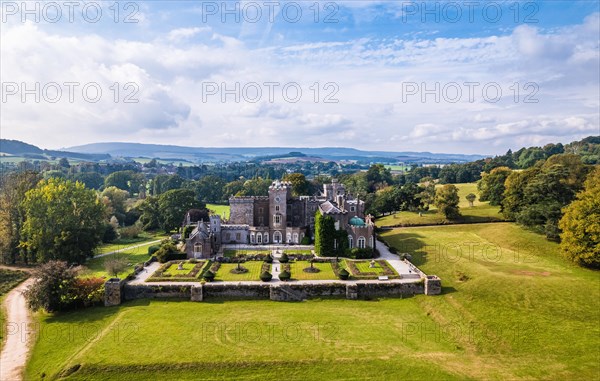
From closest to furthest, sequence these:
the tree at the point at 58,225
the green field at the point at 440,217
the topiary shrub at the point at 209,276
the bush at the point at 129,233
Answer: the topiary shrub at the point at 209,276
the tree at the point at 58,225
the green field at the point at 440,217
the bush at the point at 129,233

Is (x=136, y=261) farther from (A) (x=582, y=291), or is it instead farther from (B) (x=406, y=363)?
(A) (x=582, y=291)

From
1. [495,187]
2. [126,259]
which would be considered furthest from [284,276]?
[495,187]

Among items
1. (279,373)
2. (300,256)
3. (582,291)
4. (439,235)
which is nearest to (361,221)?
(300,256)

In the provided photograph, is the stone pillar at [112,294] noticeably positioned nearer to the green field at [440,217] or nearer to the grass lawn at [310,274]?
the grass lawn at [310,274]

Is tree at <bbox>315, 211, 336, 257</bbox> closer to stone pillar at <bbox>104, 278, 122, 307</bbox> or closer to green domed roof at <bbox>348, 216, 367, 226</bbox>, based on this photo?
green domed roof at <bbox>348, 216, 367, 226</bbox>

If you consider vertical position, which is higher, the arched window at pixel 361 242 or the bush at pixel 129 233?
the arched window at pixel 361 242

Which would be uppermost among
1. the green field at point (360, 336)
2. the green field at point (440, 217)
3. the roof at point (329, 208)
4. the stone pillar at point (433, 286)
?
the roof at point (329, 208)

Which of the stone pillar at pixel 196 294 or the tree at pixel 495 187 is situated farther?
the tree at pixel 495 187

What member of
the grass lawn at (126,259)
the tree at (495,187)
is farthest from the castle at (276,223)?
the tree at (495,187)

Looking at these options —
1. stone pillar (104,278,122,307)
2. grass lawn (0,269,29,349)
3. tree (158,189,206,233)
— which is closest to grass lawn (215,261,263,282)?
stone pillar (104,278,122,307)
